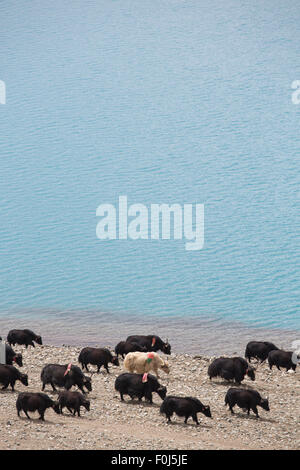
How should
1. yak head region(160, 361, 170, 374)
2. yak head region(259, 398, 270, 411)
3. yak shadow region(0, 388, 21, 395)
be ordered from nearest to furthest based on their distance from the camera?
yak head region(259, 398, 270, 411), yak shadow region(0, 388, 21, 395), yak head region(160, 361, 170, 374)

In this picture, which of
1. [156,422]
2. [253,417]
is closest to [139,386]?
[156,422]

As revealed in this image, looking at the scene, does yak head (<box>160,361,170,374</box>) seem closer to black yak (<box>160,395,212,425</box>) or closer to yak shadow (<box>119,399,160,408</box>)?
yak shadow (<box>119,399,160,408</box>)

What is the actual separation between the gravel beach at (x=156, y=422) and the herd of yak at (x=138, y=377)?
0.57 ft

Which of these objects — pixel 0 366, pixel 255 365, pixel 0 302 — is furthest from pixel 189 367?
pixel 0 302

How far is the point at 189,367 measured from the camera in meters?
17.7

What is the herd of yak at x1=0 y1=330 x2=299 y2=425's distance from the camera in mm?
13438

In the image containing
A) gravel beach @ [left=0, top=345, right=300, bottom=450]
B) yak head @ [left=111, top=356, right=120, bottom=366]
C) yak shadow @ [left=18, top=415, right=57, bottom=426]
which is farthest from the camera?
yak head @ [left=111, top=356, right=120, bottom=366]

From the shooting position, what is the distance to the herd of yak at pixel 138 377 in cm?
1344

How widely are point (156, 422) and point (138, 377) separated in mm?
1131

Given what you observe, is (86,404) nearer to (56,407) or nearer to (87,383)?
(56,407)

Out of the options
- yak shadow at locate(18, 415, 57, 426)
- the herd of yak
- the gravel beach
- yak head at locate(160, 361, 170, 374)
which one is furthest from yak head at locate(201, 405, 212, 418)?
yak head at locate(160, 361, 170, 374)

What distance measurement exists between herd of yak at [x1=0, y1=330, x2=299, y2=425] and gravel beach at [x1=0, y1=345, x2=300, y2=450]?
17 cm
